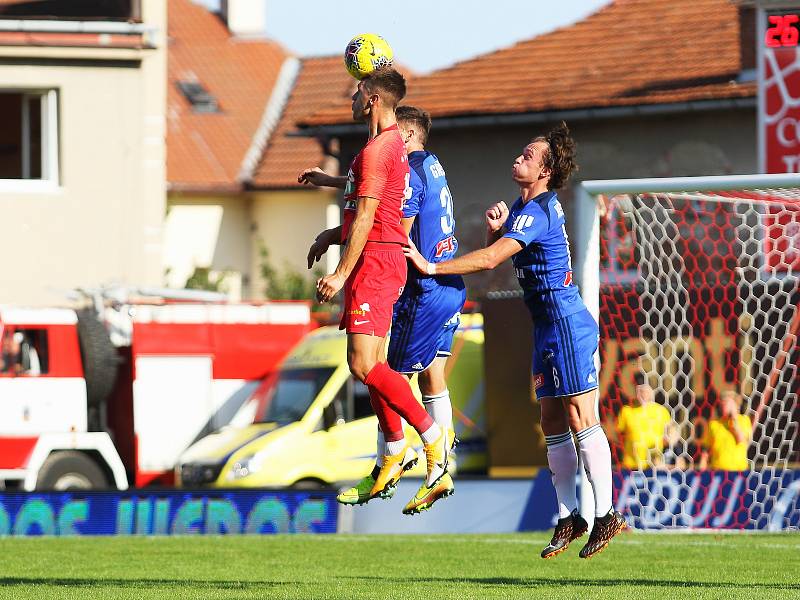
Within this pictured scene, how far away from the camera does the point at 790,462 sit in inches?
646

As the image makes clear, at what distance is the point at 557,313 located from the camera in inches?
382

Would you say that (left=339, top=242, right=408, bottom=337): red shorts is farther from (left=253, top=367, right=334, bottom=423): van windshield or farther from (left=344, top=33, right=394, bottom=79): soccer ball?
(left=253, top=367, right=334, bottom=423): van windshield

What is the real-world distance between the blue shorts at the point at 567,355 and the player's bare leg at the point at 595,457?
0.11 metres

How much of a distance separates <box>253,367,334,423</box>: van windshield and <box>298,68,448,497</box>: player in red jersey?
414 inches

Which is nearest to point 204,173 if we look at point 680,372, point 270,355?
point 270,355

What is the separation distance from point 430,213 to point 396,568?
355 centimetres

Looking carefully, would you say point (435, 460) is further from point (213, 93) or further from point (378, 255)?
point (213, 93)

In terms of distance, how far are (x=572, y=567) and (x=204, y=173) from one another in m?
34.5

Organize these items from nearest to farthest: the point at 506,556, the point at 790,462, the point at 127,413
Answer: the point at 506,556
the point at 790,462
the point at 127,413

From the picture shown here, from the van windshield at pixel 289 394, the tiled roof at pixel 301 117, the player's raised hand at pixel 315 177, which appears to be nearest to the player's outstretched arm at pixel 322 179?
the player's raised hand at pixel 315 177

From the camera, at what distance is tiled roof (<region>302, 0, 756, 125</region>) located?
91.4 feet

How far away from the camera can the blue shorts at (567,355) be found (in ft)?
31.7

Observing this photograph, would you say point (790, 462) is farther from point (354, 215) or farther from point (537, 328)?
point (354, 215)

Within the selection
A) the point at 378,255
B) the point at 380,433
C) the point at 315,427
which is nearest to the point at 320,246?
the point at 378,255
